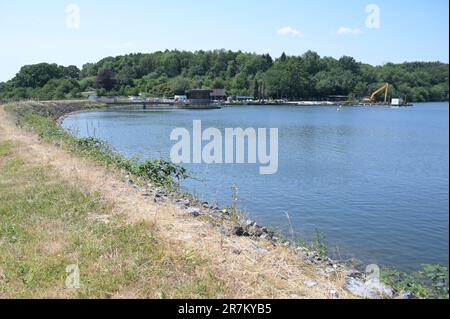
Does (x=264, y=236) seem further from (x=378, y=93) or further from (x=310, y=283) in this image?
(x=378, y=93)

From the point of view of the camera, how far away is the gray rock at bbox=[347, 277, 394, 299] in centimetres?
667

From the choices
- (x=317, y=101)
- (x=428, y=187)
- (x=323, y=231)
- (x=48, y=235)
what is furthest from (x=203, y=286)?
(x=317, y=101)

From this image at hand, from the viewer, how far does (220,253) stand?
778 cm

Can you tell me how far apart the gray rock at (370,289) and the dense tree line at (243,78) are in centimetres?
13010

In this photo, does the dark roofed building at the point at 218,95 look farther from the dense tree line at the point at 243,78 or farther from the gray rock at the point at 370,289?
the gray rock at the point at 370,289

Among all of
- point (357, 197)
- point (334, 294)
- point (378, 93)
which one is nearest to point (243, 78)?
point (378, 93)

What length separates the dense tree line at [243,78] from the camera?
142 meters

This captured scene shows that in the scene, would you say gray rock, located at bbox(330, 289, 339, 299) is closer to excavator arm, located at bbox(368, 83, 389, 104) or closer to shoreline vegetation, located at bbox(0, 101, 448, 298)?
shoreline vegetation, located at bbox(0, 101, 448, 298)

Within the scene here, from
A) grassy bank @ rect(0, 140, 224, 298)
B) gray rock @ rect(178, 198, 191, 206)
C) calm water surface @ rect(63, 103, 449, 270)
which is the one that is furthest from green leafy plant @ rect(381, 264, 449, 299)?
gray rock @ rect(178, 198, 191, 206)

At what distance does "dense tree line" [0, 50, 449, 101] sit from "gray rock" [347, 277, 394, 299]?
130 m

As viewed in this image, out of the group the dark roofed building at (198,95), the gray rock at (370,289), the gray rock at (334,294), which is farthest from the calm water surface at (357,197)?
the dark roofed building at (198,95)

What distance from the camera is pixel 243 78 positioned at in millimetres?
179875
